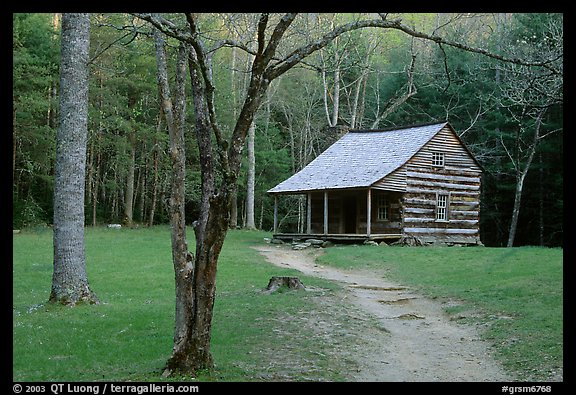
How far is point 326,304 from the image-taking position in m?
13.3

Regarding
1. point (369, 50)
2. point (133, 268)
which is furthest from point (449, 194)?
point (133, 268)

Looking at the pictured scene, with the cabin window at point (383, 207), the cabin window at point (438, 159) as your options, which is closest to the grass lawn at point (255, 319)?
the cabin window at point (383, 207)

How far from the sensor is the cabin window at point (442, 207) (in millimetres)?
31469

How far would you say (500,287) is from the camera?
15.5 meters

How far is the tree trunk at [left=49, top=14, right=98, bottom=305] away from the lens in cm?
1228

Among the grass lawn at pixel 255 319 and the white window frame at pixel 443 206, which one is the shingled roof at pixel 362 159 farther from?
the grass lawn at pixel 255 319

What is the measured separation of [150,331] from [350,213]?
23.8m

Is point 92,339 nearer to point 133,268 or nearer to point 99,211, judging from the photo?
point 133,268

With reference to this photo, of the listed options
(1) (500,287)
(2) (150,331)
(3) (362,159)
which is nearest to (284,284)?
(2) (150,331)

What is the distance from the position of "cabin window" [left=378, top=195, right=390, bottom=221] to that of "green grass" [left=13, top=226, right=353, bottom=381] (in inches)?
548

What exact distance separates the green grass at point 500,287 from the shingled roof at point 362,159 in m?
4.42

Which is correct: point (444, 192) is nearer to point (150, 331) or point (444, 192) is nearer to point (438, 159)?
point (438, 159)

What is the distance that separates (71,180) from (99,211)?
30.8 meters
